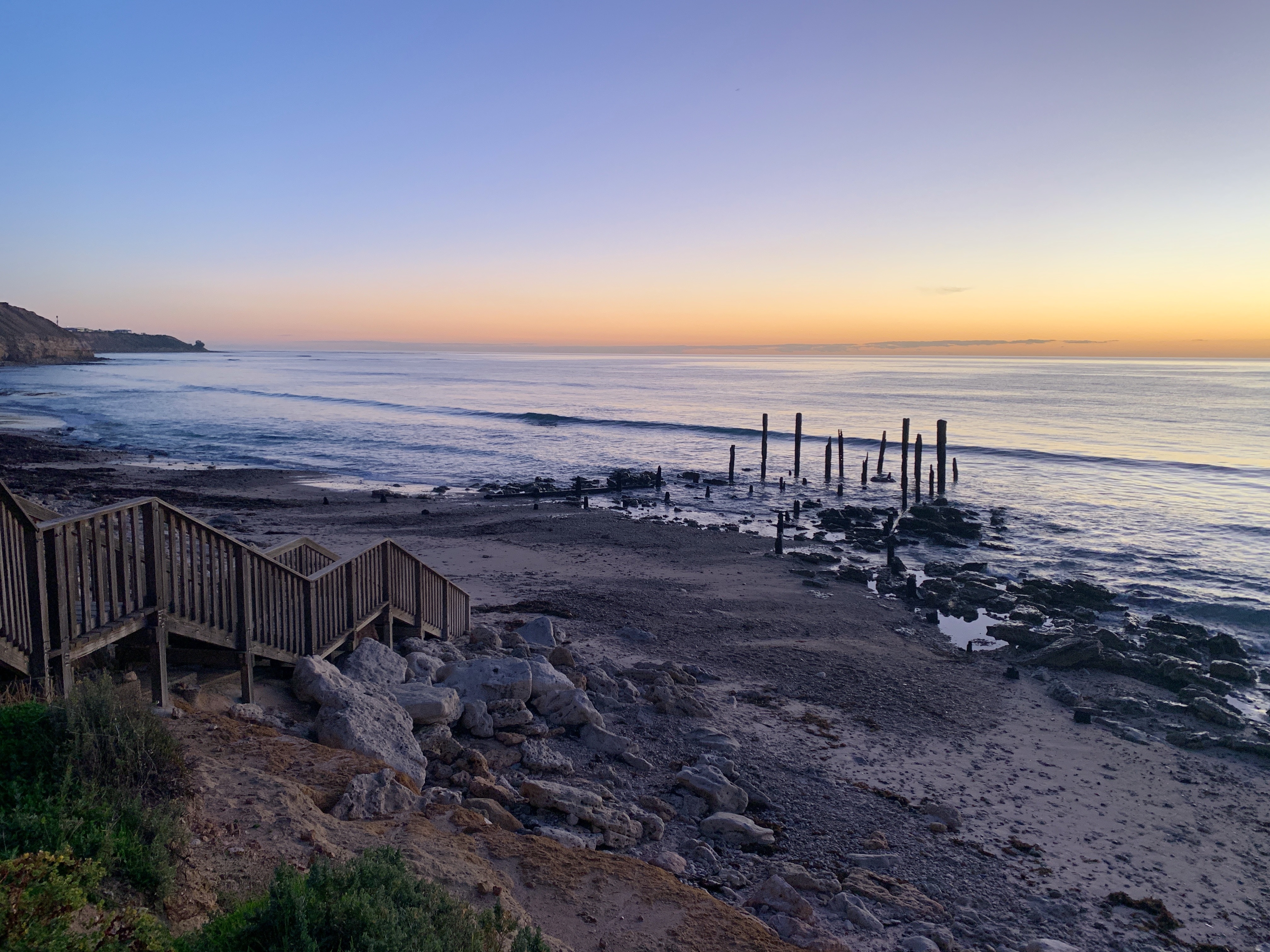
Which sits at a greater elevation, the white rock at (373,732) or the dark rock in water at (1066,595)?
the white rock at (373,732)

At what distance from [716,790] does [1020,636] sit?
11.1 meters

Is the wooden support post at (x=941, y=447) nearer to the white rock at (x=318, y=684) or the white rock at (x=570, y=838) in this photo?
the white rock at (x=570, y=838)

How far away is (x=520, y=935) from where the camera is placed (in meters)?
4.09

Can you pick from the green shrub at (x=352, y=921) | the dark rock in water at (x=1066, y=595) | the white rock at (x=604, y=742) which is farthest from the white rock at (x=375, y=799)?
the dark rock in water at (x=1066, y=595)

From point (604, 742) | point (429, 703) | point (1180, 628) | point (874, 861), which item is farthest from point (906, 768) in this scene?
point (1180, 628)

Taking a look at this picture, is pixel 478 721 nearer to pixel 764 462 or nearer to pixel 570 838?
pixel 570 838

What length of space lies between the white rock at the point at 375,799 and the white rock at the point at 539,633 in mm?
6087

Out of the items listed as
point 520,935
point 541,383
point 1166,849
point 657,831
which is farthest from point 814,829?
point 541,383

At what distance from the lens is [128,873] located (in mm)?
4082

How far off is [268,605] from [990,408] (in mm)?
86318

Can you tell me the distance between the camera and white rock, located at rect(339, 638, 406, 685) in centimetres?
876

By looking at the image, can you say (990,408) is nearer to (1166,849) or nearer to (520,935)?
(1166,849)

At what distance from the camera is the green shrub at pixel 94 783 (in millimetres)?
4062

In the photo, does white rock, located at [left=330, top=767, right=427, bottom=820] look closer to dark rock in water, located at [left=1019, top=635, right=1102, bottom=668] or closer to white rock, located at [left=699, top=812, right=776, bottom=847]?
white rock, located at [left=699, top=812, right=776, bottom=847]
